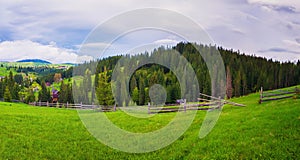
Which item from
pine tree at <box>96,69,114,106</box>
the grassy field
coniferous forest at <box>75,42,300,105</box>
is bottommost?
the grassy field

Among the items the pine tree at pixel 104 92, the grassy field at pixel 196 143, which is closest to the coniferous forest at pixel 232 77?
the pine tree at pixel 104 92

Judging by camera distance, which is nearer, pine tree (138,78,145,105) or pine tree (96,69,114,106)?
pine tree (96,69,114,106)

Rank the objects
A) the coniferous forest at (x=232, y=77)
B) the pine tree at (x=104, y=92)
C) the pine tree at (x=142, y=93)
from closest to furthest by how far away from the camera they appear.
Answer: the pine tree at (x=104, y=92) → the coniferous forest at (x=232, y=77) → the pine tree at (x=142, y=93)

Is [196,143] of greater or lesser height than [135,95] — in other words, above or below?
below

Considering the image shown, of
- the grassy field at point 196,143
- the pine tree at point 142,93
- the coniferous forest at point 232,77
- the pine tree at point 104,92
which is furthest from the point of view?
the pine tree at point 142,93

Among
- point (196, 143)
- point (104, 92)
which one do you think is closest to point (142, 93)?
point (104, 92)

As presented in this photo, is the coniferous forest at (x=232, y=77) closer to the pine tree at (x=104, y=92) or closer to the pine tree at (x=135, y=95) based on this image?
the pine tree at (x=135, y=95)

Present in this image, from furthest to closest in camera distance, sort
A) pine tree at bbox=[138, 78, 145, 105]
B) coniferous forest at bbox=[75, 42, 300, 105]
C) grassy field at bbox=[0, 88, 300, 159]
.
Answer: pine tree at bbox=[138, 78, 145, 105], coniferous forest at bbox=[75, 42, 300, 105], grassy field at bbox=[0, 88, 300, 159]

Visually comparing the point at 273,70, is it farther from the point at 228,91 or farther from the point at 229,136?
the point at 229,136

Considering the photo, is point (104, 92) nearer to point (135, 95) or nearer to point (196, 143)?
point (135, 95)

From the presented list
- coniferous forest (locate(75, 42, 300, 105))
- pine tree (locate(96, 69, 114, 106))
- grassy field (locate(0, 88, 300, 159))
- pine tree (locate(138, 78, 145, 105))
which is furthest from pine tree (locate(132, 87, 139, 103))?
grassy field (locate(0, 88, 300, 159))

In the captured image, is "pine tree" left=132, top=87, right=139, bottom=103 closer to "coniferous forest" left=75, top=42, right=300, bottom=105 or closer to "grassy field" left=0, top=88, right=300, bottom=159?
"coniferous forest" left=75, top=42, right=300, bottom=105

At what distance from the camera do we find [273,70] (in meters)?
121

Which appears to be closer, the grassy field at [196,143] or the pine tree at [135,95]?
the grassy field at [196,143]
